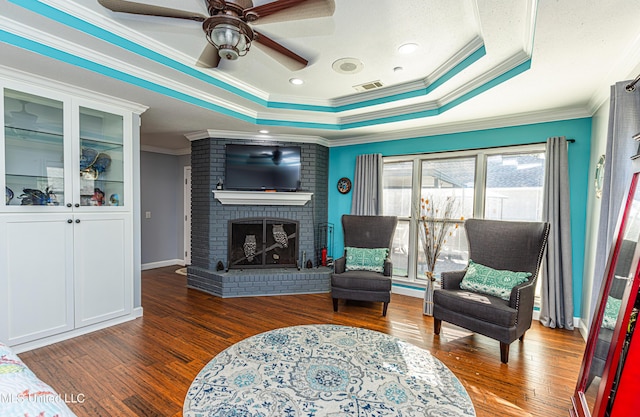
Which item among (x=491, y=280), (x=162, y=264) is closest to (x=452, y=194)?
(x=491, y=280)

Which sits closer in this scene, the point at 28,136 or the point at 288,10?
the point at 288,10

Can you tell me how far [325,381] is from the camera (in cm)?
212

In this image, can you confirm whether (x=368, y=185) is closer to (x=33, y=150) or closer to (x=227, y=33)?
(x=227, y=33)

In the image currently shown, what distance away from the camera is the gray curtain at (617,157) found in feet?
6.16

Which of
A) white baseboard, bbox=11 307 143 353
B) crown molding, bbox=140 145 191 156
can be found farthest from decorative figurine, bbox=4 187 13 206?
crown molding, bbox=140 145 191 156

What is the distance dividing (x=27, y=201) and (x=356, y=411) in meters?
3.13

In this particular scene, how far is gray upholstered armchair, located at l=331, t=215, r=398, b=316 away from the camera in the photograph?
334cm

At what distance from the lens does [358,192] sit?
4.52 m

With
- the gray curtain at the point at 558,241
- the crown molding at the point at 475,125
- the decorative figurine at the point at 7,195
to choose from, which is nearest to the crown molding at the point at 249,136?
the crown molding at the point at 475,125

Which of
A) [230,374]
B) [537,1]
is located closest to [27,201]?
[230,374]

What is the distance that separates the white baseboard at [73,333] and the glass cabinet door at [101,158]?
1.21m

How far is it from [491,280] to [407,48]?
225cm

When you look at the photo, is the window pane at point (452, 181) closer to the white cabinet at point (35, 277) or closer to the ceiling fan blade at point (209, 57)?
the ceiling fan blade at point (209, 57)

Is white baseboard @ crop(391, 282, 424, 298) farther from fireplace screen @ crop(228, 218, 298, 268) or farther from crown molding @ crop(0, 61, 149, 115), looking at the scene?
crown molding @ crop(0, 61, 149, 115)
